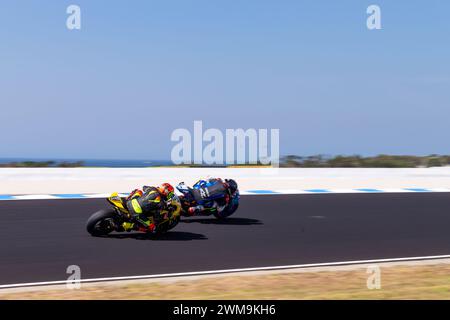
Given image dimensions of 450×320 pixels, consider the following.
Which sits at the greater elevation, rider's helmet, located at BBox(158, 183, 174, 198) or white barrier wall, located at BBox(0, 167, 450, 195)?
rider's helmet, located at BBox(158, 183, 174, 198)

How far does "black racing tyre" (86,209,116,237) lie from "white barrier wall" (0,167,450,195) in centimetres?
869

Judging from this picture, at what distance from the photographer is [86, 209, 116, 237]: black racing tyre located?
1092 cm

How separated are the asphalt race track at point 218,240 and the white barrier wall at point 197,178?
438 cm

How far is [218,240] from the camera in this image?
11.2m

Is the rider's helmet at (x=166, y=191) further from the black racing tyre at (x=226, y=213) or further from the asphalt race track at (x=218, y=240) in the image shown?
the black racing tyre at (x=226, y=213)

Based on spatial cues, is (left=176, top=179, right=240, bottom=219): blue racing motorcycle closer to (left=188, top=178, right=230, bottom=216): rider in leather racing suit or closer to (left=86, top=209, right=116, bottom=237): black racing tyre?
(left=188, top=178, right=230, bottom=216): rider in leather racing suit

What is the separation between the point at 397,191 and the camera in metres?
22.0

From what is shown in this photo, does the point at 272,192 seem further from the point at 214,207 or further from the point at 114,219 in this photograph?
the point at 114,219

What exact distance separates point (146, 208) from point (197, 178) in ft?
48.0

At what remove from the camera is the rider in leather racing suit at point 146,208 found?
11.0 metres

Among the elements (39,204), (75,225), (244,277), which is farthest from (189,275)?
(39,204)

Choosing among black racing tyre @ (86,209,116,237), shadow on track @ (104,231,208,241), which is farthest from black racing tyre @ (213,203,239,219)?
black racing tyre @ (86,209,116,237)
